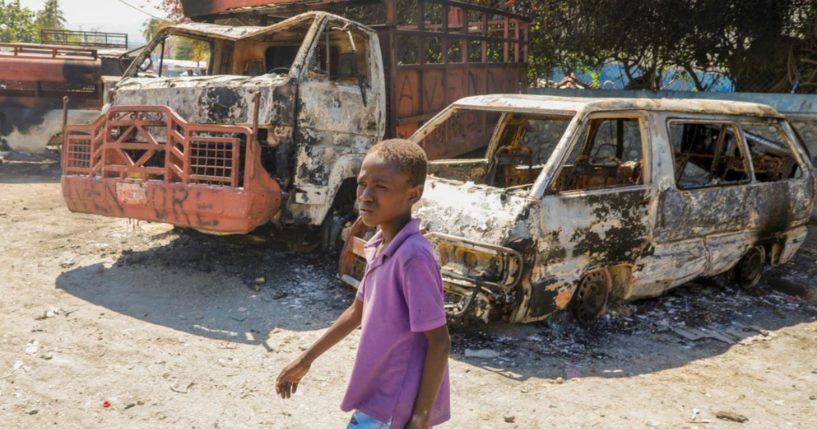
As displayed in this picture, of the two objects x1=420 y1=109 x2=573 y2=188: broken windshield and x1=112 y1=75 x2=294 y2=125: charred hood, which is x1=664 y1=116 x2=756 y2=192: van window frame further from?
x1=112 y1=75 x2=294 y2=125: charred hood

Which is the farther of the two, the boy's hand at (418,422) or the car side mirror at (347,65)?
the car side mirror at (347,65)

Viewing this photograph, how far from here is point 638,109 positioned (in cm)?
508

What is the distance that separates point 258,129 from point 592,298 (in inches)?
116

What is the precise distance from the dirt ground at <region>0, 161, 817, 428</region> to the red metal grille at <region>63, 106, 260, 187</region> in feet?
2.95

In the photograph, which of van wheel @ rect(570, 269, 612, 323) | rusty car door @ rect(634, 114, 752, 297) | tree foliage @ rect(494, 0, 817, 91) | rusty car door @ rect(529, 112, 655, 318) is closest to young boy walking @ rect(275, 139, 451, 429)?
rusty car door @ rect(529, 112, 655, 318)

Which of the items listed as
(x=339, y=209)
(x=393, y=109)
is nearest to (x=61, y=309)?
(x=339, y=209)

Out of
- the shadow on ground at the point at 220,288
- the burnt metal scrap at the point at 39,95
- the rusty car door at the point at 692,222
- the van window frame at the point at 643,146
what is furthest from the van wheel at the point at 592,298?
the burnt metal scrap at the point at 39,95

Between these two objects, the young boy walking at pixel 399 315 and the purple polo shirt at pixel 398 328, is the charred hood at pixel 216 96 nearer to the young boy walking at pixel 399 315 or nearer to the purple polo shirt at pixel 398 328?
the young boy walking at pixel 399 315

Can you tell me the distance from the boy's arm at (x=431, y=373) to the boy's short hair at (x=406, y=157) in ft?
1.51

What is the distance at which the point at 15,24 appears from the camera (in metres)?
27.5

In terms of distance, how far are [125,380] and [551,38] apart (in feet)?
32.1

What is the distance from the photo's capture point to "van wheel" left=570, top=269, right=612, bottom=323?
4977 millimetres

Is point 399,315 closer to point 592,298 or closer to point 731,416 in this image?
point 731,416

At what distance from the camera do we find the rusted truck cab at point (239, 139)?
216 inches
